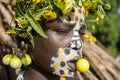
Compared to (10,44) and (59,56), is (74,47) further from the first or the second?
(10,44)

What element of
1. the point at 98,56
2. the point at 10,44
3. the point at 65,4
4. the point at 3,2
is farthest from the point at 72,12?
the point at 98,56

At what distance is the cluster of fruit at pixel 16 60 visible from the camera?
201cm

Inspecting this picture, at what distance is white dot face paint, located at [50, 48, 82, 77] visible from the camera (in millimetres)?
2021

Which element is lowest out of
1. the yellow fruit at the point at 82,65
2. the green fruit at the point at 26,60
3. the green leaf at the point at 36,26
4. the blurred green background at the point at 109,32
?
the blurred green background at the point at 109,32

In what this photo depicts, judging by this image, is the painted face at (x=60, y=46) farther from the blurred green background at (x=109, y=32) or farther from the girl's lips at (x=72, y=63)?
the blurred green background at (x=109, y=32)

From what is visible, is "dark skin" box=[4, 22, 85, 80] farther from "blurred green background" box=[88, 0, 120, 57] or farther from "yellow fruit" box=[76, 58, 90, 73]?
"blurred green background" box=[88, 0, 120, 57]

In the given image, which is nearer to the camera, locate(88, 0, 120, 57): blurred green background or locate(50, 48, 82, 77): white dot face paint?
locate(50, 48, 82, 77): white dot face paint

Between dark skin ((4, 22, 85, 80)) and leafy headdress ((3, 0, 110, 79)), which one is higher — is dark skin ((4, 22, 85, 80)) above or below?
below

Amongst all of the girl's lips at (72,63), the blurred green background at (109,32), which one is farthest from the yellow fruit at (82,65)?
the blurred green background at (109,32)

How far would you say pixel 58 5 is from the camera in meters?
1.98

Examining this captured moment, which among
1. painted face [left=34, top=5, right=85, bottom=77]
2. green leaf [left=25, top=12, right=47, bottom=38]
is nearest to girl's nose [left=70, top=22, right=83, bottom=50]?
painted face [left=34, top=5, right=85, bottom=77]

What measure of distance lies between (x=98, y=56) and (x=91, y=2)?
1066 millimetres

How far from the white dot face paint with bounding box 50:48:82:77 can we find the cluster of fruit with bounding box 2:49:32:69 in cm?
11

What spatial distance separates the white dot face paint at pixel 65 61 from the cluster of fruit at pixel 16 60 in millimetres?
114
